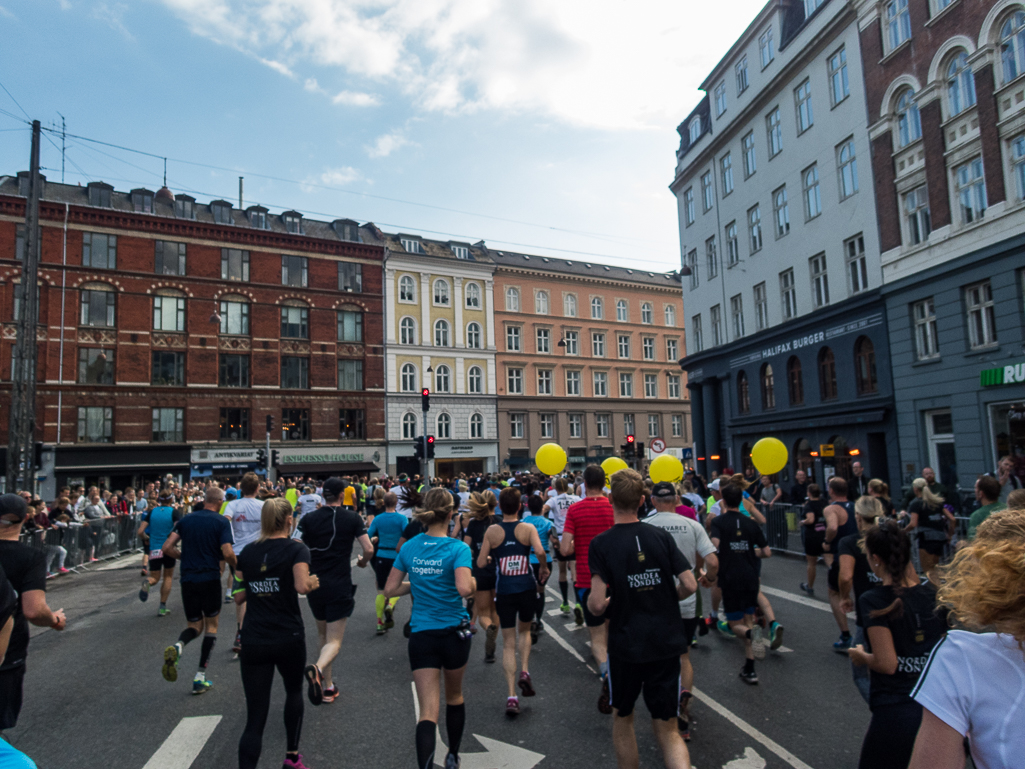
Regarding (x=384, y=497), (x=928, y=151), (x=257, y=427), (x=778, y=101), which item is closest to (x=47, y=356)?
(x=257, y=427)

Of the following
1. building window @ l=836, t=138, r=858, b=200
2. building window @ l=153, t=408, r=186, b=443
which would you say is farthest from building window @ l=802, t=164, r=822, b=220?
building window @ l=153, t=408, r=186, b=443

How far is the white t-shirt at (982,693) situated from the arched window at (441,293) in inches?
1803

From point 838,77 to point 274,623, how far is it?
82.4 feet

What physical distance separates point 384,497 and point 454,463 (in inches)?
1446

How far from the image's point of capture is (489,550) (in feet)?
20.4

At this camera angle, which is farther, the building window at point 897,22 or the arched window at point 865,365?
the arched window at point 865,365

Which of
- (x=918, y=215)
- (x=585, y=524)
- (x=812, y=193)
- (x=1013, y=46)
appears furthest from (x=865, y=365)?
(x=585, y=524)

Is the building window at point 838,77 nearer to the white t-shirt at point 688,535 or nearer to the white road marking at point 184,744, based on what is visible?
the white t-shirt at point 688,535

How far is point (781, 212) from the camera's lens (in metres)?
25.8

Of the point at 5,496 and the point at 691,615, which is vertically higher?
the point at 5,496

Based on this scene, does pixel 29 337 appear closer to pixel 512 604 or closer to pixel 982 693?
pixel 512 604

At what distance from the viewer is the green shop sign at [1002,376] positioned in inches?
615

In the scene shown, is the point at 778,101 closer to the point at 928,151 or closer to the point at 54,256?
the point at 928,151

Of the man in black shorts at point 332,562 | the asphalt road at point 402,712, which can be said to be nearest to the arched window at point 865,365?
the asphalt road at point 402,712
